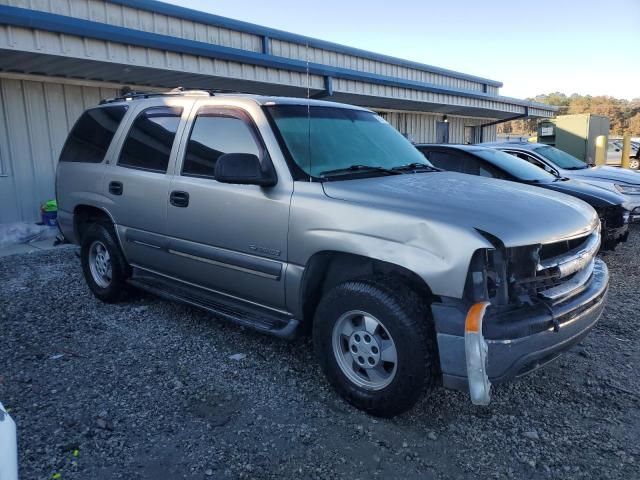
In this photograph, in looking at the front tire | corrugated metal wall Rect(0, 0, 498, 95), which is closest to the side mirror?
the front tire

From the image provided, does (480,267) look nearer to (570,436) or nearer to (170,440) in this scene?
(570,436)

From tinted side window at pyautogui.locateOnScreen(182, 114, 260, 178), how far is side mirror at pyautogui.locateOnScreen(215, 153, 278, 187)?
9.9 inches

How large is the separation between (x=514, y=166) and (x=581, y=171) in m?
2.51

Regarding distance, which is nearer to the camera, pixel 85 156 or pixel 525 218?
pixel 525 218

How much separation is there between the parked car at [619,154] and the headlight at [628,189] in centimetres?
1798

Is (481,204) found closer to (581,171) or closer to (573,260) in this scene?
(573,260)

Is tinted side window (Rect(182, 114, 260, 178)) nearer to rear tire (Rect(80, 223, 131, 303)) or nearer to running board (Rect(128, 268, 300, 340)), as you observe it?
running board (Rect(128, 268, 300, 340))

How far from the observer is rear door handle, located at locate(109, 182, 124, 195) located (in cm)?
460

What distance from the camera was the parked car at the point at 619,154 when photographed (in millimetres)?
23694

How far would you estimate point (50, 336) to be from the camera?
4316 millimetres

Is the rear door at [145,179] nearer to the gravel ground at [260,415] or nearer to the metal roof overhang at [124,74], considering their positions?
the gravel ground at [260,415]

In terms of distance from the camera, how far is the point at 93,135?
511 cm

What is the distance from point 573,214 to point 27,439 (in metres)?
3.56

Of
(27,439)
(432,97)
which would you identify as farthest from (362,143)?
(432,97)
